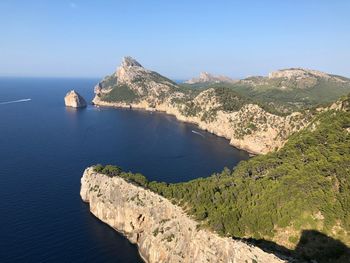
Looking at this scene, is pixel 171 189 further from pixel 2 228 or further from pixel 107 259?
pixel 2 228

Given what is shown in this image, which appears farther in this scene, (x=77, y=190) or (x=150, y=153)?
(x=150, y=153)

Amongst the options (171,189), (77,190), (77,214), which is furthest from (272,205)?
(77,190)

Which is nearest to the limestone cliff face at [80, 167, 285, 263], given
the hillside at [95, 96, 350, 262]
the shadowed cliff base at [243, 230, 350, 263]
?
the hillside at [95, 96, 350, 262]

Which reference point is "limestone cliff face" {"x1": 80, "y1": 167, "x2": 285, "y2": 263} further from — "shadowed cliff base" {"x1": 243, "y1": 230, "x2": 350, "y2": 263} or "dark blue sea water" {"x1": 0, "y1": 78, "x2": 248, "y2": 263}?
"shadowed cliff base" {"x1": 243, "y1": 230, "x2": 350, "y2": 263}

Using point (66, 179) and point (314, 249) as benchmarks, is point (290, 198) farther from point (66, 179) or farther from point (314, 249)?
point (66, 179)

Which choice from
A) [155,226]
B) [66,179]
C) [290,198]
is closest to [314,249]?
[290,198]
